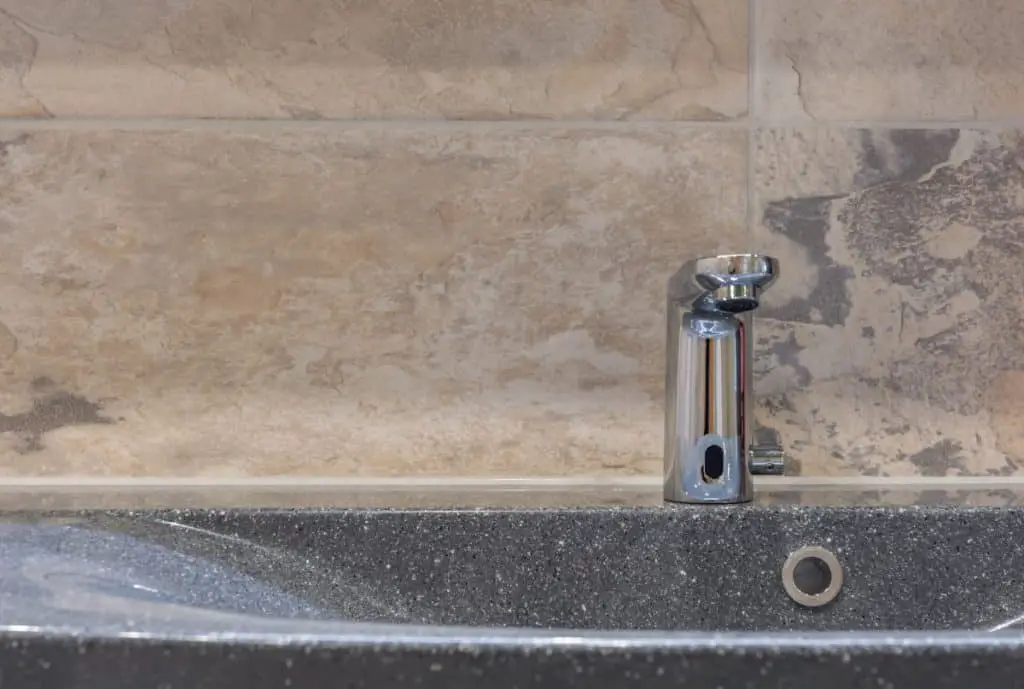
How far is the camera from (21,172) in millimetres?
591

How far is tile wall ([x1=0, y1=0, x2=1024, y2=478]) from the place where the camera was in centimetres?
59

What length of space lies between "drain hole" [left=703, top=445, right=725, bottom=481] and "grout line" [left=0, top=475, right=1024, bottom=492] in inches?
3.2

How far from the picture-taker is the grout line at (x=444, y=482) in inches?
22.8

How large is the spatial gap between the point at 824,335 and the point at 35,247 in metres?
0.48

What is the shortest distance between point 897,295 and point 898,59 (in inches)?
5.6

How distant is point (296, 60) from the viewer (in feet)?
1.95

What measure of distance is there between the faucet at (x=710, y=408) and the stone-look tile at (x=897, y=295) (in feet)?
0.27

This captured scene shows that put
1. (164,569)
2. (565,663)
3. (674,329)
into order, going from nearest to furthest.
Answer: (565,663)
(164,569)
(674,329)

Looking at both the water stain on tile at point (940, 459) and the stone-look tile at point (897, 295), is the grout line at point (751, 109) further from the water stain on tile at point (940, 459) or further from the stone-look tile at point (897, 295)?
the water stain on tile at point (940, 459)

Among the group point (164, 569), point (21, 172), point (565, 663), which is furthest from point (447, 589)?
point (21, 172)

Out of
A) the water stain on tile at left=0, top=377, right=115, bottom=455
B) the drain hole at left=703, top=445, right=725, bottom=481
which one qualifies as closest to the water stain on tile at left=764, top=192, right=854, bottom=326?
the drain hole at left=703, top=445, right=725, bottom=481

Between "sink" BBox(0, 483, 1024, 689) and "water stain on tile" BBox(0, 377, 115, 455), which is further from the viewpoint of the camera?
"water stain on tile" BBox(0, 377, 115, 455)

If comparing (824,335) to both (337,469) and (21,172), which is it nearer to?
(337,469)

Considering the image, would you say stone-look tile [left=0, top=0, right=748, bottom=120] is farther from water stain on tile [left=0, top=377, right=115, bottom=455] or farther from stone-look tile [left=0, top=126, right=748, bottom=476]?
water stain on tile [left=0, top=377, right=115, bottom=455]
